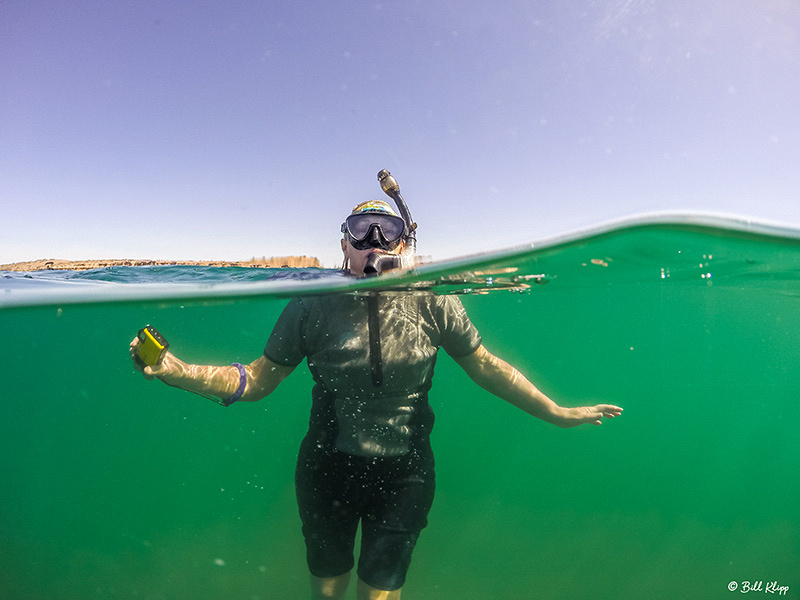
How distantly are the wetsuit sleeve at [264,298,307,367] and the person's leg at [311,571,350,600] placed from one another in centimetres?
198

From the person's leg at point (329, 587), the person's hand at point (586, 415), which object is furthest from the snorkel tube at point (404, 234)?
the person's leg at point (329, 587)

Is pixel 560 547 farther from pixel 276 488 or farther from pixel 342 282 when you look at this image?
pixel 342 282

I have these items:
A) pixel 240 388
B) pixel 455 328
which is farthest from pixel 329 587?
pixel 455 328

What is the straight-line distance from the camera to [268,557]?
7.97m

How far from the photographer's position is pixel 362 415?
347cm

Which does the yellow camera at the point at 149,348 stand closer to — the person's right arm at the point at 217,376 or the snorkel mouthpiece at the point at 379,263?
the person's right arm at the point at 217,376

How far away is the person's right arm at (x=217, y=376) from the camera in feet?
10.3

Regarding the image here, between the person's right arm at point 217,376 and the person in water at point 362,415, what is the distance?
0.01 m

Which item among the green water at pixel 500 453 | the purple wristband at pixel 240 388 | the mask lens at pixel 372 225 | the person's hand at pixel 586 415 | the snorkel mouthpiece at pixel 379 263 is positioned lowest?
the green water at pixel 500 453

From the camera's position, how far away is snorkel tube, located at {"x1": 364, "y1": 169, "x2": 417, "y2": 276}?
4.83 m

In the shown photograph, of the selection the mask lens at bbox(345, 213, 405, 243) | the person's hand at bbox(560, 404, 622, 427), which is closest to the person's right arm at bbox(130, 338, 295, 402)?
the mask lens at bbox(345, 213, 405, 243)

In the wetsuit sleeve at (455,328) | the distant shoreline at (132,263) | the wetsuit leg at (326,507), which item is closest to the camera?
the wetsuit leg at (326,507)

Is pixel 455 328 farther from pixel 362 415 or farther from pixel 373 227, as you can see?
pixel 373 227

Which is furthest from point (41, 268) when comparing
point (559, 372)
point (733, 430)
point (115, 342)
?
point (733, 430)
